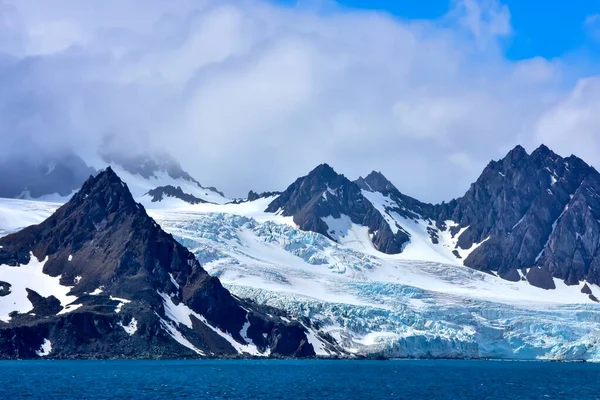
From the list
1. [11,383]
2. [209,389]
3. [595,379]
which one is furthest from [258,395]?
[595,379]

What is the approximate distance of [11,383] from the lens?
14725cm

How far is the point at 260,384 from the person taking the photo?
157m

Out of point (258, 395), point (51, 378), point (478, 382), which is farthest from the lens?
point (478, 382)

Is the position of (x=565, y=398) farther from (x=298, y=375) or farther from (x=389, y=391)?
(x=298, y=375)

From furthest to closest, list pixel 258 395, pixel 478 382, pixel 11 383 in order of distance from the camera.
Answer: pixel 478 382 → pixel 11 383 → pixel 258 395

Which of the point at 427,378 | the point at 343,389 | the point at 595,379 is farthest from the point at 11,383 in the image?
the point at 595,379

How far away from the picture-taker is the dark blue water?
13775cm

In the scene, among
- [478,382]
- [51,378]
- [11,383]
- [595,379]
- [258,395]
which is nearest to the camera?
[258,395]

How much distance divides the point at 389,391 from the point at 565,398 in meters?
25.4

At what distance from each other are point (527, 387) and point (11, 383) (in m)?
81.6

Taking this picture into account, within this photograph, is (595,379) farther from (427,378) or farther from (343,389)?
(343,389)

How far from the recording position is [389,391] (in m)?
150

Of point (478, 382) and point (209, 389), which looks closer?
point (209, 389)

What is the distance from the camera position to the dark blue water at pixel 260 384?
452 feet
